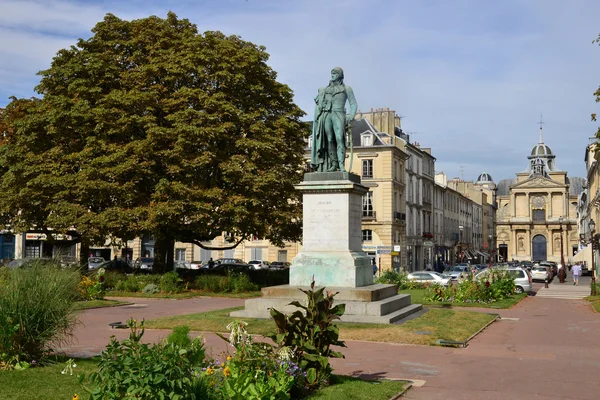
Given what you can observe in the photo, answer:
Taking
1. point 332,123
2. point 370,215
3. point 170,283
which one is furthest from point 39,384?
point 370,215

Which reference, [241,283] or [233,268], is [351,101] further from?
[233,268]

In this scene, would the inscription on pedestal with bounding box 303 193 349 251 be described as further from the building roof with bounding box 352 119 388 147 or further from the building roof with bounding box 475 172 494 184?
the building roof with bounding box 475 172 494 184

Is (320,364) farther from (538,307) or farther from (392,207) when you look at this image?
(392,207)

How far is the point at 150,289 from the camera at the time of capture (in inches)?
1107

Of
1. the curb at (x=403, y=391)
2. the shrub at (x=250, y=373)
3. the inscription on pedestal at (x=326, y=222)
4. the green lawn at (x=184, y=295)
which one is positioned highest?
the inscription on pedestal at (x=326, y=222)

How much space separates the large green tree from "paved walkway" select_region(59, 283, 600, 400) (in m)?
11.0

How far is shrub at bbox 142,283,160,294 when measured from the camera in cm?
2800

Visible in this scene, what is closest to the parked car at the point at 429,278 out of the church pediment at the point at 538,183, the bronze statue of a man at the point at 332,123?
the bronze statue of a man at the point at 332,123

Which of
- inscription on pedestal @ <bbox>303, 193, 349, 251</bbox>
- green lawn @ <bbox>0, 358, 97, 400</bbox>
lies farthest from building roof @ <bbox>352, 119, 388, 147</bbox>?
green lawn @ <bbox>0, 358, 97, 400</bbox>

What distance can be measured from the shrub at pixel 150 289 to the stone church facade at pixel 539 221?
109 metres

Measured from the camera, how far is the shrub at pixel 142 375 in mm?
5633

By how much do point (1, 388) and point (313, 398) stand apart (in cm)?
373

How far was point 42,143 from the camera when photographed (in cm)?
3078

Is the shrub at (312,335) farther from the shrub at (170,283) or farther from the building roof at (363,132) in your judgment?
the building roof at (363,132)
